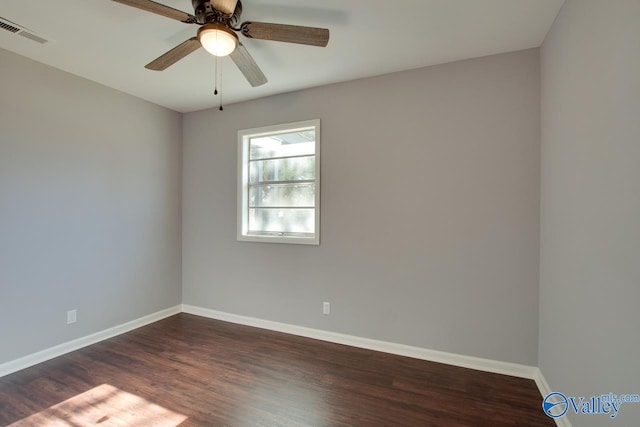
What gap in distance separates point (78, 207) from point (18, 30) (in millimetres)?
1540

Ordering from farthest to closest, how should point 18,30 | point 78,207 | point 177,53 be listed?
point 78,207, point 18,30, point 177,53

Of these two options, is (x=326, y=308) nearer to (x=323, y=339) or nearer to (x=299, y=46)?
(x=323, y=339)

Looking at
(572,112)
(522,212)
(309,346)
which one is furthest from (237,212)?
(572,112)

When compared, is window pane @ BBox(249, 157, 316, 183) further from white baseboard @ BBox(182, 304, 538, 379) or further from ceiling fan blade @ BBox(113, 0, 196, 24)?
ceiling fan blade @ BBox(113, 0, 196, 24)

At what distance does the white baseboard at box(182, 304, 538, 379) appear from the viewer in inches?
94.7

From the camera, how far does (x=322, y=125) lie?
3133 millimetres

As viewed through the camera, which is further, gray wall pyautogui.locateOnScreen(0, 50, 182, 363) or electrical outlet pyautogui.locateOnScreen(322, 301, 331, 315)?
electrical outlet pyautogui.locateOnScreen(322, 301, 331, 315)

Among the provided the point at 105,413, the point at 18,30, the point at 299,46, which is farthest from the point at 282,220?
the point at 18,30

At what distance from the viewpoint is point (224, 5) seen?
1.61m

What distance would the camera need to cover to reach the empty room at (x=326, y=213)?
1.65m

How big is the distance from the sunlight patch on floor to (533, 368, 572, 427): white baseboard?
2.41 metres

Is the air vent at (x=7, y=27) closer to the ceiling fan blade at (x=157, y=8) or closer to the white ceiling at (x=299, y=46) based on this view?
the white ceiling at (x=299, y=46)

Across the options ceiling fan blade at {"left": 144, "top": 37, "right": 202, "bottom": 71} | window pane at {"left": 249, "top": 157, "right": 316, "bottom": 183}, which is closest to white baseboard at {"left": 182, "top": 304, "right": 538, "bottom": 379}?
window pane at {"left": 249, "top": 157, "right": 316, "bottom": 183}

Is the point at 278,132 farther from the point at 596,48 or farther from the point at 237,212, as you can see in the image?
the point at 596,48
